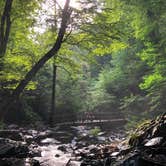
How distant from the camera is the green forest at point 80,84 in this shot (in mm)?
9469

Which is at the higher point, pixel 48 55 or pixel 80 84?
pixel 48 55

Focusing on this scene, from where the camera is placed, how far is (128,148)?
841 centimetres

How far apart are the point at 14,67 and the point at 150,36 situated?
38.4 feet

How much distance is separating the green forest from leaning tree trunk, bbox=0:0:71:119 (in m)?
0.03

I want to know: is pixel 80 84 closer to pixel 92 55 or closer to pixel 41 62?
pixel 92 55

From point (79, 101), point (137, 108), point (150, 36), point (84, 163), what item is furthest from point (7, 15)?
point (79, 101)

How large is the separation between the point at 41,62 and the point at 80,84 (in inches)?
919

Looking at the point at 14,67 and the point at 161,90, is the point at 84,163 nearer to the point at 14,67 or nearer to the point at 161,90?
the point at 14,67

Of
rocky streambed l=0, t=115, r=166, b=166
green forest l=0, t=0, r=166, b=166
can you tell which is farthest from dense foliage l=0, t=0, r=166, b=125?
rocky streambed l=0, t=115, r=166, b=166

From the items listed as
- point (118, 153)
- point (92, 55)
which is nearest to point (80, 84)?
point (92, 55)

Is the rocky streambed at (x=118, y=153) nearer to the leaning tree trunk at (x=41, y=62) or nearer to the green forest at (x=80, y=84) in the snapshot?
the green forest at (x=80, y=84)

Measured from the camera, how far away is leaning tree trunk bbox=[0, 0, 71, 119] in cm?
938

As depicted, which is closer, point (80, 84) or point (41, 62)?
point (41, 62)

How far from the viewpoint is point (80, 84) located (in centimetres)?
3294
